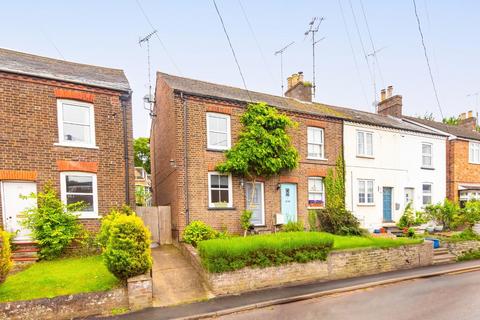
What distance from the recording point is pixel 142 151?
42.6 metres

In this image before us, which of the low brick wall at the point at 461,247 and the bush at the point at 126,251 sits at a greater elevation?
the bush at the point at 126,251

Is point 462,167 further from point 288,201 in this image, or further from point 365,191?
point 288,201

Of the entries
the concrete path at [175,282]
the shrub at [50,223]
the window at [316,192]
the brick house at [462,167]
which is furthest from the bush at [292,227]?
the brick house at [462,167]

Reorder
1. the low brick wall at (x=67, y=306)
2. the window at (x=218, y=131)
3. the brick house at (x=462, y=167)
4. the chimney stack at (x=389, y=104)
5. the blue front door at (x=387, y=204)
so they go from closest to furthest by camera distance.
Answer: the low brick wall at (x=67, y=306) → the window at (x=218, y=131) → the blue front door at (x=387, y=204) → the brick house at (x=462, y=167) → the chimney stack at (x=389, y=104)

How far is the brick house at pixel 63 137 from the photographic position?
10.3m

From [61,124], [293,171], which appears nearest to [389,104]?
[293,171]

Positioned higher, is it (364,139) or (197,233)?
(364,139)

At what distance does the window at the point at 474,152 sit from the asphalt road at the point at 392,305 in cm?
1694

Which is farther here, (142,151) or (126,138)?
(142,151)

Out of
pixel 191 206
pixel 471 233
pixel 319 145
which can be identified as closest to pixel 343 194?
pixel 319 145

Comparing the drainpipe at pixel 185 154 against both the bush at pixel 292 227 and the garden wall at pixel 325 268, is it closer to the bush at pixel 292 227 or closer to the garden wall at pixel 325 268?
the garden wall at pixel 325 268

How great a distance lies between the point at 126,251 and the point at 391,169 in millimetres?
17360

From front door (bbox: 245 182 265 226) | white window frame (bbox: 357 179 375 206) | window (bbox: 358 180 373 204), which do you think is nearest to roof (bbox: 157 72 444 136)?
white window frame (bbox: 357 179 375 206)

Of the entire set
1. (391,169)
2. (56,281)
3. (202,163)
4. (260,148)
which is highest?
(260,148)
